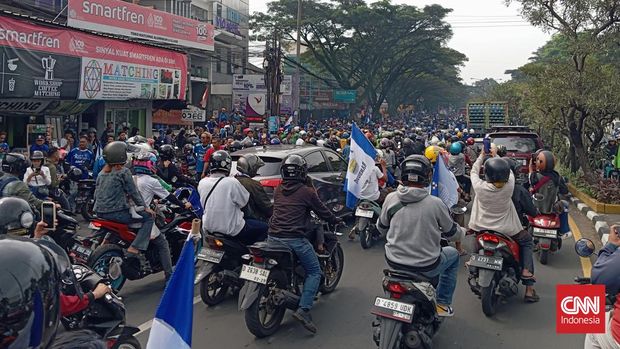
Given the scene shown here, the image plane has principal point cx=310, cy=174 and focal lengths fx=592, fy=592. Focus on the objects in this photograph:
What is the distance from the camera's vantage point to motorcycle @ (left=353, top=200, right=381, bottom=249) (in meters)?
8.38

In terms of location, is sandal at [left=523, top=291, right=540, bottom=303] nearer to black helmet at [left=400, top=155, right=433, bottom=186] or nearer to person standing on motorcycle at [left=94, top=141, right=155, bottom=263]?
black helmet at [left=400, top=155, right=433, bottom=186]

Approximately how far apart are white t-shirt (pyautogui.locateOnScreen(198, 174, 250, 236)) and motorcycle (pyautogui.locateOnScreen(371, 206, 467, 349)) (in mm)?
1804

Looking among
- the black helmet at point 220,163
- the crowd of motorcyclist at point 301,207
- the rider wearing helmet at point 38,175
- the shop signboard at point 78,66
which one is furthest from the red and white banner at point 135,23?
the black helmet at point 220,163

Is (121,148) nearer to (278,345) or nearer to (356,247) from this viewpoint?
(278,345)

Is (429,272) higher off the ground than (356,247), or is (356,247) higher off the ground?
(429,272)

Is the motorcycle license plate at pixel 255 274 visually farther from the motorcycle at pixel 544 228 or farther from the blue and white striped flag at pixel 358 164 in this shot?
the motorcycle at pixel 544 228

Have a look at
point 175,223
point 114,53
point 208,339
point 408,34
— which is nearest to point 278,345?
point 208,339

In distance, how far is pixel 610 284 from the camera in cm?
318

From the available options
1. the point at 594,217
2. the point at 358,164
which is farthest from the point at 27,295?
the point at 594,217

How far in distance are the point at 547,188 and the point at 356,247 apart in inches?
110

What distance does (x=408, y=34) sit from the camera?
4422cm

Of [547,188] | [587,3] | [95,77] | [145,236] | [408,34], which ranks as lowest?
[145,236]

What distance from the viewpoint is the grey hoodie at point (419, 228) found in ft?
14.5

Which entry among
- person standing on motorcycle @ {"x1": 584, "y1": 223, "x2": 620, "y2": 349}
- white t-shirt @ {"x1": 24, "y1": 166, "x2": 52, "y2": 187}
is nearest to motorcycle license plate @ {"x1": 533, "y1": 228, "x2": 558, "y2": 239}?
person standing on motorcycle @ {"x1": 584, "y1": 223, "x2": 620, "y2": 349}
